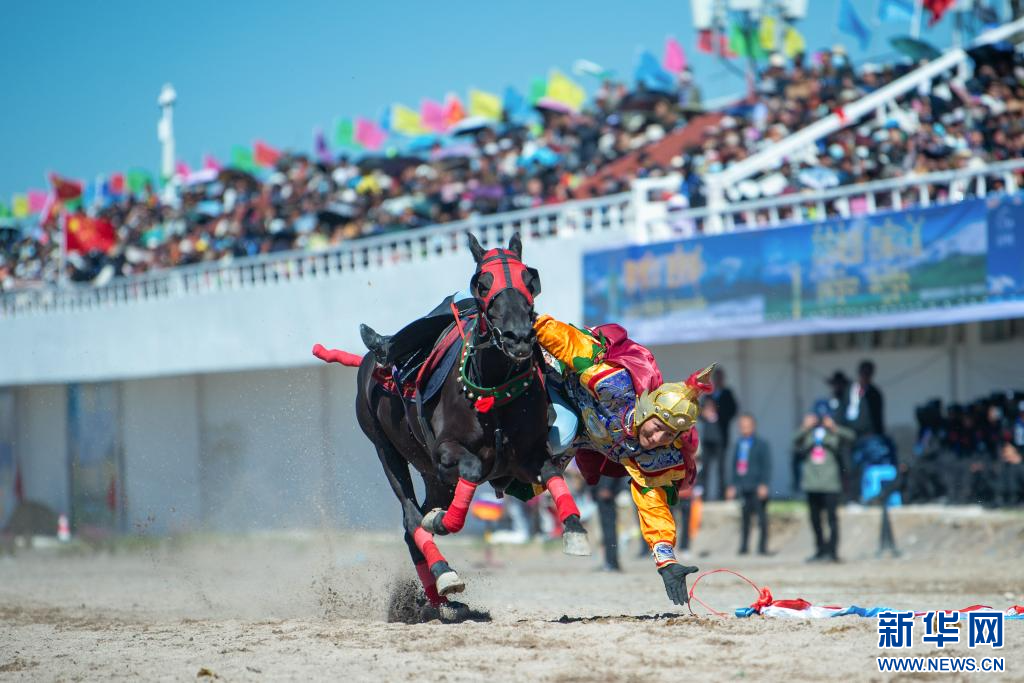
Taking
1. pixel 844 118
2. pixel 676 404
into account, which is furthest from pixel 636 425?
pixel 844 118

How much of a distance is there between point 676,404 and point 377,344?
2188 mm

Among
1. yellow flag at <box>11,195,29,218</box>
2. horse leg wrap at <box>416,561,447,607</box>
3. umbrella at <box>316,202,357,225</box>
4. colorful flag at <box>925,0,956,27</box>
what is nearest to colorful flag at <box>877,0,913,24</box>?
colorful flag at <box>925,0,956,27</box>

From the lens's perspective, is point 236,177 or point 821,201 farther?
point 236,177

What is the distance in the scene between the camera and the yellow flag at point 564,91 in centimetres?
2875

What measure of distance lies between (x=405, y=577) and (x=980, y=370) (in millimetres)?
9422

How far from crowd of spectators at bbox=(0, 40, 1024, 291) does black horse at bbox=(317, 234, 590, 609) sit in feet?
33.9

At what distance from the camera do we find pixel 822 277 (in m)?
15.6

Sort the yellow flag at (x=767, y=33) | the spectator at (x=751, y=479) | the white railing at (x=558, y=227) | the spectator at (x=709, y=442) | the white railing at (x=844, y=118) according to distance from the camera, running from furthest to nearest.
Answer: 1. the yellow flag at (x=767, y=33)
2. the white railing at (x=844, y=118)
3. the spectator at (x=709, y=442)
4. the spectator at (x=751, y=479)
5. the white railing at (x=558, y=227)

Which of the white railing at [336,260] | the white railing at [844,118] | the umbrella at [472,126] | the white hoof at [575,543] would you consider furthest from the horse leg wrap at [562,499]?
the umbrella at [472,126]

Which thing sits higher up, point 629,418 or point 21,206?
point 21,206

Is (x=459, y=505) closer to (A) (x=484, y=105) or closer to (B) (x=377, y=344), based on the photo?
(B) (x=377, y=344)

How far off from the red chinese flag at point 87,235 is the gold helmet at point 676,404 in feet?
67.3

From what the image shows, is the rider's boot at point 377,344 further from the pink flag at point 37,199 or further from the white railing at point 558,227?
the pink flag at point 37,199

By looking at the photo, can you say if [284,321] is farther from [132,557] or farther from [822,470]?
[822,470]
